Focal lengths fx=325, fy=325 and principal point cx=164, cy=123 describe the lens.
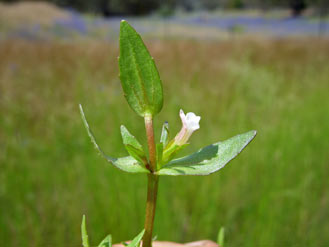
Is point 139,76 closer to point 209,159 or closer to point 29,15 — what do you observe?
point 209,159

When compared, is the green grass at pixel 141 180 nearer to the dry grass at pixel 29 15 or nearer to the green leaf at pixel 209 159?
the green leaf at pixel 209 159

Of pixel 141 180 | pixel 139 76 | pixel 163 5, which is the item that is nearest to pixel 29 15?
pixel 163 5

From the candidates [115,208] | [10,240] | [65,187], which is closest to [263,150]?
[115,208]

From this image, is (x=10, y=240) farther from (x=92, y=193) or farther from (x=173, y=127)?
(x=173, y=127)

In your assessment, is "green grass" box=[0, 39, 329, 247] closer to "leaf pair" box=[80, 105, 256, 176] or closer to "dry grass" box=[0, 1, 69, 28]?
"leaf pair" box=[80, 105, 256, 176]

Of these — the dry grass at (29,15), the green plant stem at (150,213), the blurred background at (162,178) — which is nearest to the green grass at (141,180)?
the blurred background at (162,178)

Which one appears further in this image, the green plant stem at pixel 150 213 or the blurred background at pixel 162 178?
the blurred background at pixel 162 178

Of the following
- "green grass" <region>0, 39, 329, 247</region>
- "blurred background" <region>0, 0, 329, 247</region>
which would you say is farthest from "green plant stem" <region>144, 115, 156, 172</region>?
"green grass" <region>0, 39, 329, 247</region>
